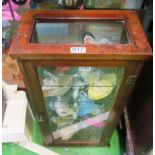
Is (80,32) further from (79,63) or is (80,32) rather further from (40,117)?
(40,117)

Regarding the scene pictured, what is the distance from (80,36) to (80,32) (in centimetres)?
2

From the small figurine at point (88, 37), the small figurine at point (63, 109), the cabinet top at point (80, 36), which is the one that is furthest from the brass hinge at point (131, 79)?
the small figurine at point (63, 109)

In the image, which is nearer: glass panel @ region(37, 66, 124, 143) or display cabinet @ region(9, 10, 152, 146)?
display cabinet @ region(9, 10, 152, 146)

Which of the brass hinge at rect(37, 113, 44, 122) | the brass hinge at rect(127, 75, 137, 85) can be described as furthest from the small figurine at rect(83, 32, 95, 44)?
the brass hinge at rect(37, 113, 44, 122)

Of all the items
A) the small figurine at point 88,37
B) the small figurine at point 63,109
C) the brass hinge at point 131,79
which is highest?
the small figurine at point 88,37

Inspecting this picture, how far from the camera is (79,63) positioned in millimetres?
793

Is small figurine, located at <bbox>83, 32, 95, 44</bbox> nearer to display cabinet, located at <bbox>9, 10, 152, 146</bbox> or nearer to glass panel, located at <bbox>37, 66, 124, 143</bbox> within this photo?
display cabinet, located at <bbox>9, 10, 152, 146</bbox>

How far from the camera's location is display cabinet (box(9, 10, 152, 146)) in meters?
0.75

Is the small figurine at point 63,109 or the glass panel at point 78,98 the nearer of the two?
the glass panel at point 78,98

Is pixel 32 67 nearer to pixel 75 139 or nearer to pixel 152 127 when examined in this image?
pixel 152 127

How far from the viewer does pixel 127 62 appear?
0.79 m

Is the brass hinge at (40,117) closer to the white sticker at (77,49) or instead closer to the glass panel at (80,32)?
the glass panel at (80,32)

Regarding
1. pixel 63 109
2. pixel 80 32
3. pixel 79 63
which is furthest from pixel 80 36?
pixel 63 109

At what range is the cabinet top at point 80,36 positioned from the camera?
0.73 m
